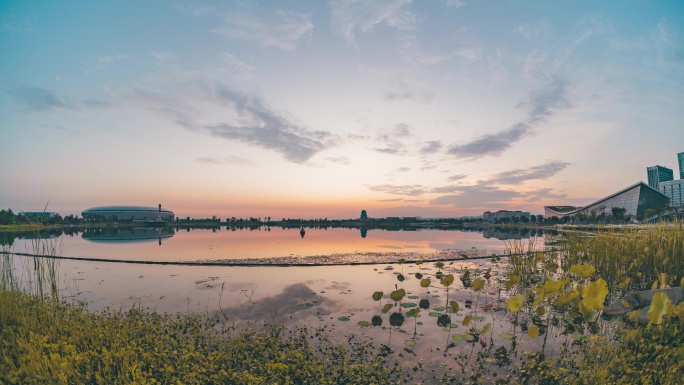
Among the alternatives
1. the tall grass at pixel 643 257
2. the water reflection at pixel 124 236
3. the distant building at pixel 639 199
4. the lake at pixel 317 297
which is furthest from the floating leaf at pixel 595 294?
the distant building at pixel 639 199

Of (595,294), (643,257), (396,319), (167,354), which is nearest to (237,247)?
(396,319)

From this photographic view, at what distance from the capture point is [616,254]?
14422 mm

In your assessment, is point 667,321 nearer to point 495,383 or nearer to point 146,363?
point 495,383

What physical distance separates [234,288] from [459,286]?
432 inches

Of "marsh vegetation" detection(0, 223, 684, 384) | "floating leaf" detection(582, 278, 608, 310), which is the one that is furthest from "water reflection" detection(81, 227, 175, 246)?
"floating leaf" detection(582, 278, 608, 310)

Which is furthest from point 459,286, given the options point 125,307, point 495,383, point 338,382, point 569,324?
point 125,307

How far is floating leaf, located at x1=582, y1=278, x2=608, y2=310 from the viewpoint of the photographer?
622 cm

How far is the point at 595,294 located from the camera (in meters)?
6.31

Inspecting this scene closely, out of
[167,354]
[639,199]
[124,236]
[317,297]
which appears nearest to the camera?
[167,354]

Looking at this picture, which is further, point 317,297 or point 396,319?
point 317,297

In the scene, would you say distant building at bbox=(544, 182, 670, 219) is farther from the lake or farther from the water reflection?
A: the water reflection

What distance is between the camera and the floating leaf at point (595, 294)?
20.4ft

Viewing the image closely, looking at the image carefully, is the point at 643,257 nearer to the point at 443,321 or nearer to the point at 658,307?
the point at 658,307

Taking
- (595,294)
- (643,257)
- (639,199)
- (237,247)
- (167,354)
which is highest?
(639,199)
